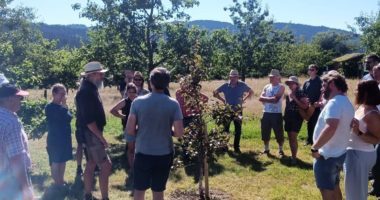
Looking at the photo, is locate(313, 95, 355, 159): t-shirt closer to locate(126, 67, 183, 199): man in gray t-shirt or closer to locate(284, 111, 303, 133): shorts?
locate(126, 67, 183, 199): man in gray t-shirt

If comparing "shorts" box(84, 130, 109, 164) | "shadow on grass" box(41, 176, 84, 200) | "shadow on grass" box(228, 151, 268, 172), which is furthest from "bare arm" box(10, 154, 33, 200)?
"shadow on grass" box(228, 151, 268, 172)

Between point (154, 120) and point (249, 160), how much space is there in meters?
5.06

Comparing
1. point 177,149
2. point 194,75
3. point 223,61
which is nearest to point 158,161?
point 194,75

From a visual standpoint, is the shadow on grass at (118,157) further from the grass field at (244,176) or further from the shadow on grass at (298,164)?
the shadow on grass at (298,164)

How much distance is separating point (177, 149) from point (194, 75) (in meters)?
3.97

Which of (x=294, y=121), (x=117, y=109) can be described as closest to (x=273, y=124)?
(x=294, y=121)

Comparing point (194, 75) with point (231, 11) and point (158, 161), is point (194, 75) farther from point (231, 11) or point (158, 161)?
point (231, 11)

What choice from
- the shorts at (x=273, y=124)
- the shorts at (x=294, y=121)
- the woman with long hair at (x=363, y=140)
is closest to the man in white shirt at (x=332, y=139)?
the woman with long hair at (x=363, y=140)

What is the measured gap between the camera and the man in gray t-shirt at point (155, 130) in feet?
15.1

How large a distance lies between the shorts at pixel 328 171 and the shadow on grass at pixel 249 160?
391 cm

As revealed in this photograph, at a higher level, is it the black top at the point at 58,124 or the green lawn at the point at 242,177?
the black top at the point at 58,124

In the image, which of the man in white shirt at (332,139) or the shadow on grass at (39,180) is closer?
the man in white shirt at (332,139)

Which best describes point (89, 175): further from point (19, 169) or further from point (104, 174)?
point (19, 169)

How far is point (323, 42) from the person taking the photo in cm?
7994
